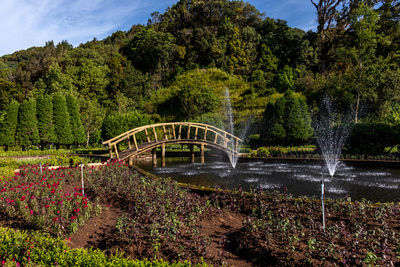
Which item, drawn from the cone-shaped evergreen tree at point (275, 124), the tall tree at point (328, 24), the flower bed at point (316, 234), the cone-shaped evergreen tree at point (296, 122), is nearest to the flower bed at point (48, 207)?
the flower bed at point (316, 234)

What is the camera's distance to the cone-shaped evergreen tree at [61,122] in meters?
20.7

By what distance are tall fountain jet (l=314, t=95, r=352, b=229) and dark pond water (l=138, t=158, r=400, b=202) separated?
1.90 feet

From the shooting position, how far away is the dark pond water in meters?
7.91

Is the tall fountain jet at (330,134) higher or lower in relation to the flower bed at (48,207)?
higher

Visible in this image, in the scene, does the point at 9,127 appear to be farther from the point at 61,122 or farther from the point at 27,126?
the point at 61,122

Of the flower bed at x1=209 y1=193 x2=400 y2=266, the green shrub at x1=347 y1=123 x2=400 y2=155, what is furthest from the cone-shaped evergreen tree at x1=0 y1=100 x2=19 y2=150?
the green shrub at x1=347 y1=123 x2=400 y2=155

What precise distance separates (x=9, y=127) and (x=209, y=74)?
23773mm

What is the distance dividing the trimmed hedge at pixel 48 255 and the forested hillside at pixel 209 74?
47.1 ft

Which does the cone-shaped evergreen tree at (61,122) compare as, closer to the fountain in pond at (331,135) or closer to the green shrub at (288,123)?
the green shrub at (288,123)

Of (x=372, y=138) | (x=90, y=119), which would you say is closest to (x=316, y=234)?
(x=372, y=138)

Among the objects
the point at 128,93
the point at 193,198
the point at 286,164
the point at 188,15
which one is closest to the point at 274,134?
the point at 286,164

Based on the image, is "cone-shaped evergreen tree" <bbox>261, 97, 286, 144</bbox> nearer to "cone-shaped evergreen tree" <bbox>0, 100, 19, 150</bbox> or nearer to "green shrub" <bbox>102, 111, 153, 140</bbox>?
"green shrub" <bbox>102, 111, 153, 140</bbox>

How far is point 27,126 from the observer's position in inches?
770

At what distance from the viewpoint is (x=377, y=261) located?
3.57 m
